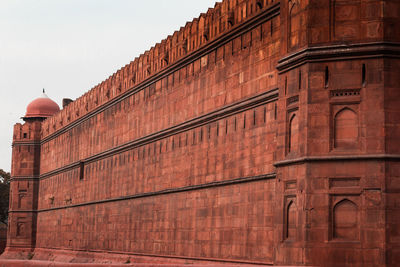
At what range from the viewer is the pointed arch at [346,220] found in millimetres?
16281

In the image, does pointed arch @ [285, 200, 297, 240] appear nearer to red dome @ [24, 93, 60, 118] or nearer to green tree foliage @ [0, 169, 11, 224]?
red dome @ [24, 93, 60, 118]

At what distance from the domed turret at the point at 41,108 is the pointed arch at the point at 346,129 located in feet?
119

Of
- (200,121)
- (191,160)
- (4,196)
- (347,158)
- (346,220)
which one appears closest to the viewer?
(346,220)

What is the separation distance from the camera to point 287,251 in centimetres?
1722

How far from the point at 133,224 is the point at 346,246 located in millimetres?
16202

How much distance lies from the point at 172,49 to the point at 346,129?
492 inches

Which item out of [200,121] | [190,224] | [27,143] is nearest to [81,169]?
[27,143]

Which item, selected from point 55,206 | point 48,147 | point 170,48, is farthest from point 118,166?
point 48,147

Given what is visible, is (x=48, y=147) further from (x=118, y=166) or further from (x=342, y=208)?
(x=342, y=208)

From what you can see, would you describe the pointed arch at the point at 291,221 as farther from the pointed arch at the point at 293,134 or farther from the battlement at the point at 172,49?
the battlement at the point at 172,49

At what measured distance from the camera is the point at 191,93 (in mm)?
26297

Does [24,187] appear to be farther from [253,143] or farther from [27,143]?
[253,143]

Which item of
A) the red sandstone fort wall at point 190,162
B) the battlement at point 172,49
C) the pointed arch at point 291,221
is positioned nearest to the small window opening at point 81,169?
the red sandstone fort wall at point 190,162

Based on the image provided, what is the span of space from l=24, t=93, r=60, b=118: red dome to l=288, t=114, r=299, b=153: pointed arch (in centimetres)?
3527
